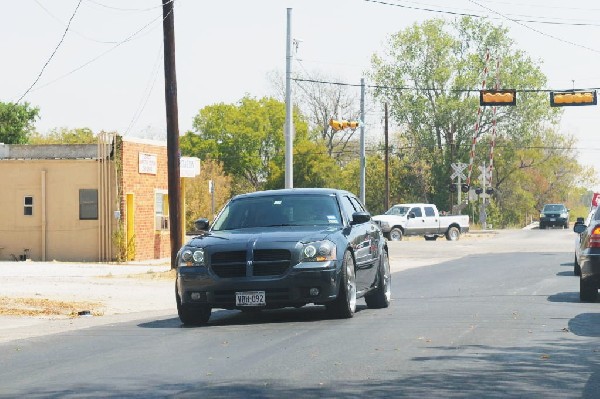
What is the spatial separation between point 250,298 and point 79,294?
937cm

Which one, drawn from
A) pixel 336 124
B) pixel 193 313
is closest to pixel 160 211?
pixel 336 124

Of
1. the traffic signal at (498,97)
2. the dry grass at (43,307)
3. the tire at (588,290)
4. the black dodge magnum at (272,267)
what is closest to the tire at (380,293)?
the black dodge magnum at (272,267)

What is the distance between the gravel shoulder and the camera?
58.5 ft

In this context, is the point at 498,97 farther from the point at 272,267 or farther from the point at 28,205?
the point at 272,267

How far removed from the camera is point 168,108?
29.9 meters

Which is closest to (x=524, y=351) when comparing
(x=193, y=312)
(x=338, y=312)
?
(x=338, y=312)

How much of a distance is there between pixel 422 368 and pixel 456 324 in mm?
4363

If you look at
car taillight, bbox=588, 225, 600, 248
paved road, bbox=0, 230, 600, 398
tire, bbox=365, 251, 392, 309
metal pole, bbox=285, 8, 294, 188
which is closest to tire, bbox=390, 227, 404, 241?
metal pole, bbox=285, 8, 294, 188

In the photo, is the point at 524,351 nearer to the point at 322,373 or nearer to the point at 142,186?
the point at 322,373

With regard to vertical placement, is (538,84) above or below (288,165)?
above

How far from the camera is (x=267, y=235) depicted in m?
15.6

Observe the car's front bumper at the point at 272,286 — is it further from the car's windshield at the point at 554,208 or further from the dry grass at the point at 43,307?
the car's windshield at the point at 554,208

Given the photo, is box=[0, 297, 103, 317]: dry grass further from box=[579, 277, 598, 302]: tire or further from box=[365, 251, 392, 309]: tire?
box=[579, 277, 598, 302]: tire

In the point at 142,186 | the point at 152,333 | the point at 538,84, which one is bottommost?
the point at 152,333
